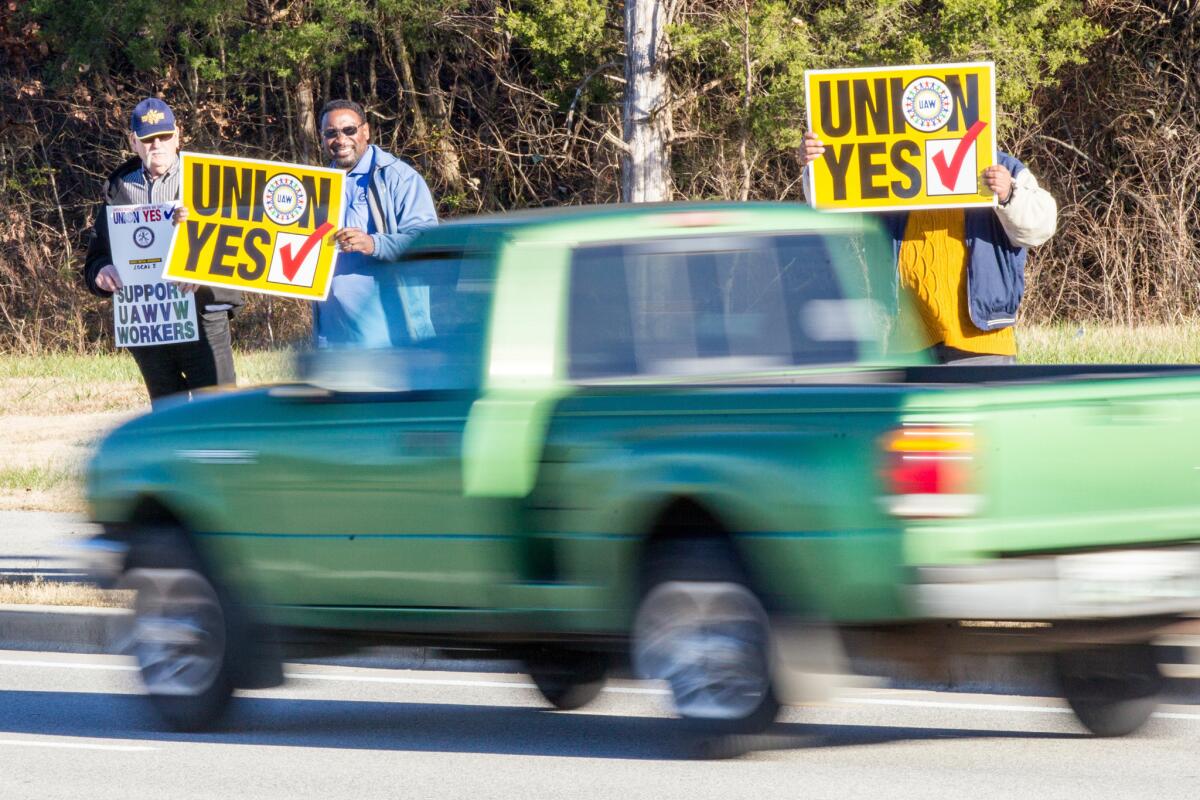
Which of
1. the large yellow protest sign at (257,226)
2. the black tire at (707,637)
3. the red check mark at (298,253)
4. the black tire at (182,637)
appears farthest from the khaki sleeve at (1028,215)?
the black tire at (182,637)

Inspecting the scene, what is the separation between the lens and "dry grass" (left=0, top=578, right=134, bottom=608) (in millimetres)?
9859

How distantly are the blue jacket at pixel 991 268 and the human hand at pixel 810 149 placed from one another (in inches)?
28.7

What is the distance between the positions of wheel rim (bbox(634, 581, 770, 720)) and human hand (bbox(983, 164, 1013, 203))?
345 cm

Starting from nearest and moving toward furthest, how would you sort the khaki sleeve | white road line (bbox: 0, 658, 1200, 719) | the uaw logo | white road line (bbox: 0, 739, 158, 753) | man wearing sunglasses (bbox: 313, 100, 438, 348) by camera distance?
white road line (bbox: 0, 739, 158, 753)
white road line (bbox: 0, 658, 1200, 719)
man wearing sunglasses (bbox: 313, 100, 438, 348)
the khaki sleeve
the uaw logo

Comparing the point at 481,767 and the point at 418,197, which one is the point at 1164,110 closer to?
the point at 418,197

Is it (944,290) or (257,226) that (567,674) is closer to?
(944,290)

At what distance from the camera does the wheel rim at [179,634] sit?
24.6 feet

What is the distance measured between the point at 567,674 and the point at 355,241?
2547 millimetres

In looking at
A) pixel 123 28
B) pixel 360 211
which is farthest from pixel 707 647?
pixel 123 28

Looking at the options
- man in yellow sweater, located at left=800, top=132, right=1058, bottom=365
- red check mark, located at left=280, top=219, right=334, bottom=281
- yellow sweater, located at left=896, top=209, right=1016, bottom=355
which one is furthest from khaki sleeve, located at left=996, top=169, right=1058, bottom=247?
red check mark, located at left=280, top=219, right=334, bottom=281

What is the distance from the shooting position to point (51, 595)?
32.9 feet

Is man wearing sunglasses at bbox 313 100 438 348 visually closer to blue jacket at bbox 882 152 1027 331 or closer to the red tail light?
blue jacket at bbox 882 152 1027 331

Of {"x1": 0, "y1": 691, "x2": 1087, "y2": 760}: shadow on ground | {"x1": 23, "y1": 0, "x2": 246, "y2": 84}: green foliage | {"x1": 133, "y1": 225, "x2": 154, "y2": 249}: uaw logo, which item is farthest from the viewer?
{"x1": 23, "y1": 0, "x2": 246, "y2": 84}: green foliage

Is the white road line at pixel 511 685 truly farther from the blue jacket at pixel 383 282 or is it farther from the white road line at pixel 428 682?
the blue jacket at pixel 383 282
